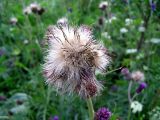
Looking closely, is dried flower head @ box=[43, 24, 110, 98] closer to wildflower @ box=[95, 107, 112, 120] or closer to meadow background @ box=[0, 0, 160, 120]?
wildflower @ box=[95, 107, 112, 120]

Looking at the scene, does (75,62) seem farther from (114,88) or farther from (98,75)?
(114,88)

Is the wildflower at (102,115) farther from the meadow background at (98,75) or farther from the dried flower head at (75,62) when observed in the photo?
the dried flower head at (75,62)

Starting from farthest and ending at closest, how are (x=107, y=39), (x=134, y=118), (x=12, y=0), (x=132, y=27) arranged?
(x=12, y=0)
(x=132, y=27)
(x=107, y=39)
(x=134, y=118)

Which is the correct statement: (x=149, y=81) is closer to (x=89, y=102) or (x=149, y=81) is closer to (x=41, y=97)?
(x=41, y=97)

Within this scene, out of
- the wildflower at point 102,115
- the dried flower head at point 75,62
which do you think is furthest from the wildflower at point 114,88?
the dried flower head at point 75,62

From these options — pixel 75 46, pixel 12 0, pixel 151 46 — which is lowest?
pixel 75 46

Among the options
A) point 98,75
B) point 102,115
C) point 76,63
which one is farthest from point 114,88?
point 76,63

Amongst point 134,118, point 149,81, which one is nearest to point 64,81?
point 134,118
